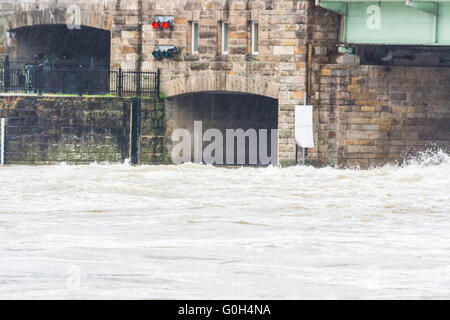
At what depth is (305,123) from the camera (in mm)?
29547

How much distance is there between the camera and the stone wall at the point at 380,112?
29922 mm

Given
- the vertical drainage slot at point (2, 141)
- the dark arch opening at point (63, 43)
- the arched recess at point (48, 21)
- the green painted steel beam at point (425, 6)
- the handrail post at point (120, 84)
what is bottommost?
the vertical drainage slot at point (2, 141)

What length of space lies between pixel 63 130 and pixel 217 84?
4.73 metres

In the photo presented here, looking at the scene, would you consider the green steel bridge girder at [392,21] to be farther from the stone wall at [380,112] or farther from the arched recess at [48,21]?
the arched recess at [48,21]

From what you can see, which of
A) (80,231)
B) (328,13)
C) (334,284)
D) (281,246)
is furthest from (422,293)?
(328,13)

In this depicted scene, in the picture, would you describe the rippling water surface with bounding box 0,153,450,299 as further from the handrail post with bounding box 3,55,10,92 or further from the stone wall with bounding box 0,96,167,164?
the handrail post with bounding box 3,55,10,92

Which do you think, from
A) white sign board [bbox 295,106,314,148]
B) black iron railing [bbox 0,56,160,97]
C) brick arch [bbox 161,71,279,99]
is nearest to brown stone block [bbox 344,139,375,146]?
white sign board [bbox 295,106,314,148]

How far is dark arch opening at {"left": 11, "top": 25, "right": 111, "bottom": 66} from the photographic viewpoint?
3253 cm

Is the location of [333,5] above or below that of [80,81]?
above

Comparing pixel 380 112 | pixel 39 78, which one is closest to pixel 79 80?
pixel 39 78

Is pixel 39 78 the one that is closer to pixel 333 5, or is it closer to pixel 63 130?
pixel 63 130

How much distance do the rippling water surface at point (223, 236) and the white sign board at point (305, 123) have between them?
3.86 meters

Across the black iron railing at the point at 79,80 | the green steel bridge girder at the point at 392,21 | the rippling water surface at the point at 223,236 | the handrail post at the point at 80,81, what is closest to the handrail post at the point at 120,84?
the black iron railing at the point at 79,80

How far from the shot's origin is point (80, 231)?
15367 millimetres
